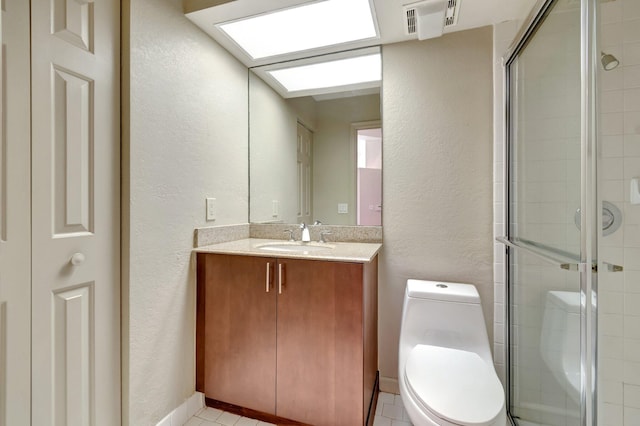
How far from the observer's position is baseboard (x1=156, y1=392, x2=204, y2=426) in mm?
1435

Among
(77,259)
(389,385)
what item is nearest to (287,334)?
(389,385)

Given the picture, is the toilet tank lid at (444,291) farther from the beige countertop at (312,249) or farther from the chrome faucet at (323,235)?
the chrome faucet at (323,235)

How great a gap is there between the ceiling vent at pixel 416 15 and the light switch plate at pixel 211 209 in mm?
1462

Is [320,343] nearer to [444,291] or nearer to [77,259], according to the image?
[444,291]

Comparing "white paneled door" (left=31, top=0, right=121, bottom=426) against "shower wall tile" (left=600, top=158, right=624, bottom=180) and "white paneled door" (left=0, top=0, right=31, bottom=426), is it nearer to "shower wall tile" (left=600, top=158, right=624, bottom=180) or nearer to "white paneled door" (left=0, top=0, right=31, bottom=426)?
"white paneled door" (left=0, top=0, right=31, bottom=426)

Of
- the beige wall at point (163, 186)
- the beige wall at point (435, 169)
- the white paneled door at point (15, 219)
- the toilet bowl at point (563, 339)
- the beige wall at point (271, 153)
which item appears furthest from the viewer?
the beige wall at point (271, 153)

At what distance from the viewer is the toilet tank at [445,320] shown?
143 cm

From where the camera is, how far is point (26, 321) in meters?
0.97

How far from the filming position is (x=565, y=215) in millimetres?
1122

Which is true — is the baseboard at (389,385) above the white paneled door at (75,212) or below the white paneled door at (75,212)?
below

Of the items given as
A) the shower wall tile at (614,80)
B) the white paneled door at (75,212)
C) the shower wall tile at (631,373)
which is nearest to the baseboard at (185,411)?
the white paneled door at (75,212)

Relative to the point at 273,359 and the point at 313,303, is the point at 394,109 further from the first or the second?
the point at 273,359

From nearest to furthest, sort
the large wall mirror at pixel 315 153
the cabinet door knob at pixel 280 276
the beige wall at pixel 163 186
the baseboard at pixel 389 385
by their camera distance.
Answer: the beige wall at pixel 163 186, the cabinet door knob at pixel 280 276, the baseboard at pixel 389 385, the large wall mirror at pixel 315 153

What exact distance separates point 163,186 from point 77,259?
0.47 metres
